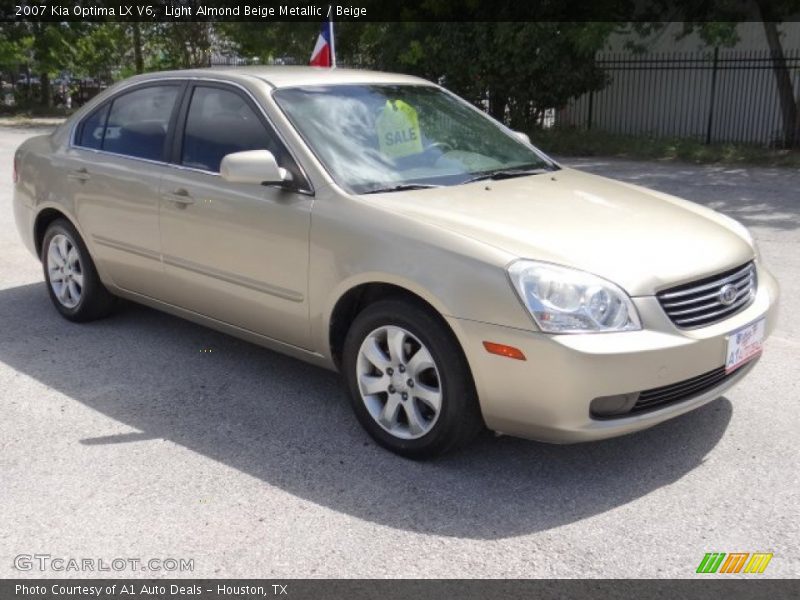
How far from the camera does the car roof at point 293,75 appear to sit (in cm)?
499

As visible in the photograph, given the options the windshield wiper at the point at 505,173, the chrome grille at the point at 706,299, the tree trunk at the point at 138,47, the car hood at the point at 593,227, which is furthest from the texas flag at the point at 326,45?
the tree trunk at the point at 138,47

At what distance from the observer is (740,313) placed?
13.2 ft

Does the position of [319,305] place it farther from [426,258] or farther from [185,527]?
[185,527]

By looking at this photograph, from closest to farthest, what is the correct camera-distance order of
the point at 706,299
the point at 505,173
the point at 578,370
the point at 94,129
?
1. the point at 578,370
2. the point at 706,299
3. the point at 505,173
4. the point at 94,129

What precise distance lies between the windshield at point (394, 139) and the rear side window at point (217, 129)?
0.67 ft

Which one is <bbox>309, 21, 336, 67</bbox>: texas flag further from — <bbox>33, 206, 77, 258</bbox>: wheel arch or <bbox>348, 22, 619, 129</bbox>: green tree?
<bbox>348, 22, 619, 129</bbox>: green tree

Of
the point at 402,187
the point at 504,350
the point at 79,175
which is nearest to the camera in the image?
the point at 504,350

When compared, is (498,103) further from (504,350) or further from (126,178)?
(504,350)

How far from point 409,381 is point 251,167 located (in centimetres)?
126

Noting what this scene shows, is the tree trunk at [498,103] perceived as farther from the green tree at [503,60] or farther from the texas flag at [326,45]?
the texas flag at [326,45]

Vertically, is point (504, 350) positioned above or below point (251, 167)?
below

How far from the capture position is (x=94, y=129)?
598 centimetres

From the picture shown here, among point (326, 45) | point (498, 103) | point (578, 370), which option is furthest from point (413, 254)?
point (498, 103)
